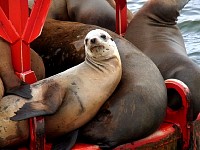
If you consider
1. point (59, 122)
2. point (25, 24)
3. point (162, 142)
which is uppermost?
point (25, 24)

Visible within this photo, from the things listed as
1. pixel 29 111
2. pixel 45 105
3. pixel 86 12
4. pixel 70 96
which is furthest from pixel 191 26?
pixel 29 111

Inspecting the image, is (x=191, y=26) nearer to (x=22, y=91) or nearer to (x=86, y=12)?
(x=86, y=12)

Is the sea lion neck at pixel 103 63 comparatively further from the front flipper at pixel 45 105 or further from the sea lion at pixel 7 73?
the sea lion at pixel 7 73

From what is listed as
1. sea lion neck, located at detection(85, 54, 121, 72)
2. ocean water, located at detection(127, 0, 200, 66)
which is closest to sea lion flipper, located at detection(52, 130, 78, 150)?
sea lion neck, located at detection(85, 54, 121, 72)

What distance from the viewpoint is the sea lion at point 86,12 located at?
20.7ft

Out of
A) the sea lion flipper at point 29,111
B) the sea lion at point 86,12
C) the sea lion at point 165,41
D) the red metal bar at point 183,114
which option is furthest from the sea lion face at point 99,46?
the sea lion at point 86,12

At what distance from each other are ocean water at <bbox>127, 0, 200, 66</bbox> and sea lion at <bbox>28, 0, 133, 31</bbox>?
2.50m

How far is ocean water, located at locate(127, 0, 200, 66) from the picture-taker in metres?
9.11

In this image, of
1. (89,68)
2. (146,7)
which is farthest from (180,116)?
(146,7)

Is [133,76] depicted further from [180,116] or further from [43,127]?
[43,127]

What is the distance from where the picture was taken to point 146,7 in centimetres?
629

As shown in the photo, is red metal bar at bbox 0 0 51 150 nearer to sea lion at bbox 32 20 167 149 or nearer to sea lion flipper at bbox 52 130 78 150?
sea lion flipper at bbox 52 130 78 150

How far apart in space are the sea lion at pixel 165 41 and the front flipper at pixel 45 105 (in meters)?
1.29

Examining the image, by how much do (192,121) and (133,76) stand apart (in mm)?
572
